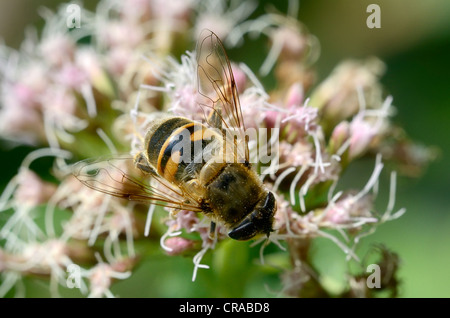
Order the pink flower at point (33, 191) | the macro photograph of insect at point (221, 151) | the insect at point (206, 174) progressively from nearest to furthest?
the insect at point (206, 174) → the macro photograph of insect at point (221, 151) → the pink flower at point (33, 191)

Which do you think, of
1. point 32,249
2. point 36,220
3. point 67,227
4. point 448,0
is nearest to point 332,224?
point 67,227

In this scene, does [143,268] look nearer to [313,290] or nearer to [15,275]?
[15,275]

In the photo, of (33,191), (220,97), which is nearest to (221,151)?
(220,97)

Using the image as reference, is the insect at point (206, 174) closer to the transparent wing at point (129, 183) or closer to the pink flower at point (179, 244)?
the transparent wing at point (129, 183)

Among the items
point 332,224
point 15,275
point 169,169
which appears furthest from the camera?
point 15,275

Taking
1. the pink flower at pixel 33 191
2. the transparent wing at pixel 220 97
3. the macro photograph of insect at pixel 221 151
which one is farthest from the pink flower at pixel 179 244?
the pink flower at pixel 33 191

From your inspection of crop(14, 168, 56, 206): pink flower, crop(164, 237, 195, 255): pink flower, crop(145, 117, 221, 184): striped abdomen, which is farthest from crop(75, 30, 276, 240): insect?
crop(14, 168, 56, 206): pink flower

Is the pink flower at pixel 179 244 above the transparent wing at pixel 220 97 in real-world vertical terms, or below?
below
